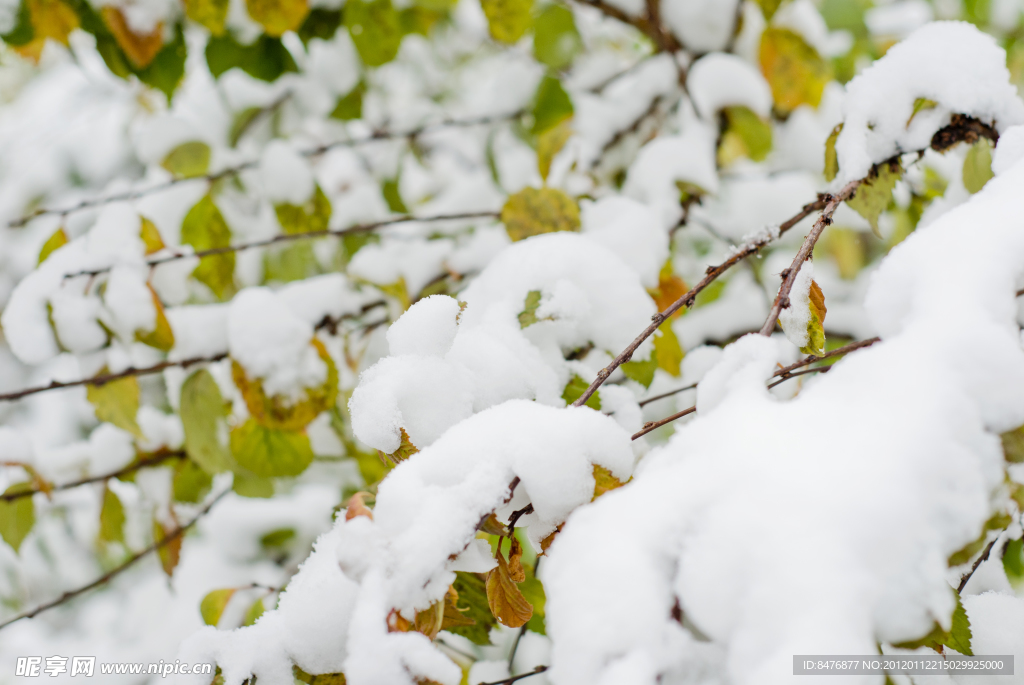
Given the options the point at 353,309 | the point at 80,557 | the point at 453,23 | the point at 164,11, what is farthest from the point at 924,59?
the point at 80,557

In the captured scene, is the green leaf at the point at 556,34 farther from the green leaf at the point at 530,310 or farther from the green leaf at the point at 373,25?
the green leaf at the point at 530,310

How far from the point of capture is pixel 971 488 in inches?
11.2

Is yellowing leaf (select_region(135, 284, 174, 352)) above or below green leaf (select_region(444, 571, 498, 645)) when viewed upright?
above

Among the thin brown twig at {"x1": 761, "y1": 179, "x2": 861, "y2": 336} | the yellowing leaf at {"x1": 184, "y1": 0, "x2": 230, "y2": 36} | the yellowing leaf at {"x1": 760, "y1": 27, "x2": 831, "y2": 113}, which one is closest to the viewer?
the thin brown twig at {"x1": 761, "y1": 179, "x2": 861, "y2": 336}

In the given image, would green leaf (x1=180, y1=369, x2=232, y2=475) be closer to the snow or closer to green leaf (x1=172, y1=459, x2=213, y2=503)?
green leaf (x1=172, y1=459, x2=213, y2=503)

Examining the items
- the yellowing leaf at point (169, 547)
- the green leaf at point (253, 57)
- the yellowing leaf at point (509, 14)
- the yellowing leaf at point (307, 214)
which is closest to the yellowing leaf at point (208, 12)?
the green leaf at point (253, 57)

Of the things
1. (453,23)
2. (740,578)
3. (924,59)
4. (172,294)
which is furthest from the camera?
(453,23)

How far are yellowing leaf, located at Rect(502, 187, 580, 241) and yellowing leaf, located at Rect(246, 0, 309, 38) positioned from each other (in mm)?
463

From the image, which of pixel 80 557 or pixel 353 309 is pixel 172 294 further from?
pixel 80 557

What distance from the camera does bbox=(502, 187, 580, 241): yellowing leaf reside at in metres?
0.74

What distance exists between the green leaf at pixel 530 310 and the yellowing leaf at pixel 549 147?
1.44 feet

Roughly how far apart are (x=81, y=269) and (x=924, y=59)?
Answer: 0.95 meters

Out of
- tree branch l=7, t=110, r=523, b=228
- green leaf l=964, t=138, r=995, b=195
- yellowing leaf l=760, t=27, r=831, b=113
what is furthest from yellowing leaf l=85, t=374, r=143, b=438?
yellowing leaf l=760, t=27, r=831, b=113

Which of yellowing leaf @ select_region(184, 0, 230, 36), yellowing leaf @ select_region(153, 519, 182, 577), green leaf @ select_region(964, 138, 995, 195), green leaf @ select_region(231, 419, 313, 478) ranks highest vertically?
yellowing leaf @ select_region(184, 0, 230, 36)
